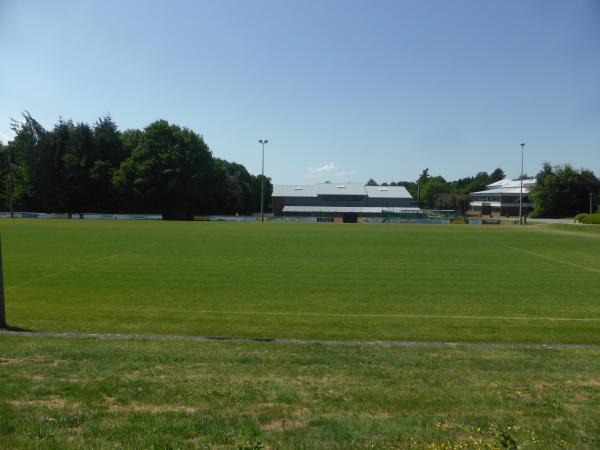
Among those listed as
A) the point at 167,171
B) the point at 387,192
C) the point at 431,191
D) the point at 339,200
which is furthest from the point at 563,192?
the point at 167,171

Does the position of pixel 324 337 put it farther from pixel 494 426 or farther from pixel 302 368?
pixel 494 426

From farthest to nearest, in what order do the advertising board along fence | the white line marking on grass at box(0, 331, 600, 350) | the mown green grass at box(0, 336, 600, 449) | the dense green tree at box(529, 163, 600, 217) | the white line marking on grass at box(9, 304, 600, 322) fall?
the dense green tree at box(529, 163, 600, 217), the advertising board along fence, the white line marking on grass at box(9, 304, 600, 322), the white line marking on grass at box(0, 331, 600, 350), the mown green grass at box(0, 336, 600, 449)

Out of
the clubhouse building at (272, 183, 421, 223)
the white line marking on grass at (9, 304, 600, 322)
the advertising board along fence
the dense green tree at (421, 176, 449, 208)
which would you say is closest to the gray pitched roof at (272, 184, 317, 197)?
the clubhouse building at (272, 183, 421, 223)

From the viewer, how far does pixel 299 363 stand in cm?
715

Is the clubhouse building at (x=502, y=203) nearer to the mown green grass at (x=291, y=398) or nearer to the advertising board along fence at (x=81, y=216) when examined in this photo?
the advertising board along fence at (x=81, y=216)

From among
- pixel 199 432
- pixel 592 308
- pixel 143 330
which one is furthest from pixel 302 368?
pixel 592 308

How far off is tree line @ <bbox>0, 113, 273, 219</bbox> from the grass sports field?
205ft

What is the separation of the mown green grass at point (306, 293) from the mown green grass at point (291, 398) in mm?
2863

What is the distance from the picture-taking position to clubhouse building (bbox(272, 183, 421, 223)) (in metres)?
96.4

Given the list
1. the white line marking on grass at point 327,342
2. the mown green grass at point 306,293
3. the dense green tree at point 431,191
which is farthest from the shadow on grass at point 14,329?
the dense green tree at point 431,191

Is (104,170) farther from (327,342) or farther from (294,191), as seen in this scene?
(327,342)

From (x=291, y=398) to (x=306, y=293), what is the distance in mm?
9731

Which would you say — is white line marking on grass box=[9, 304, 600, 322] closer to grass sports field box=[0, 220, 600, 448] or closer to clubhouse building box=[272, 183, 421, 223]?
grass sports field box=[0, 220, 600, 448]

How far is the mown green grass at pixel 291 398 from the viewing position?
4363mm
